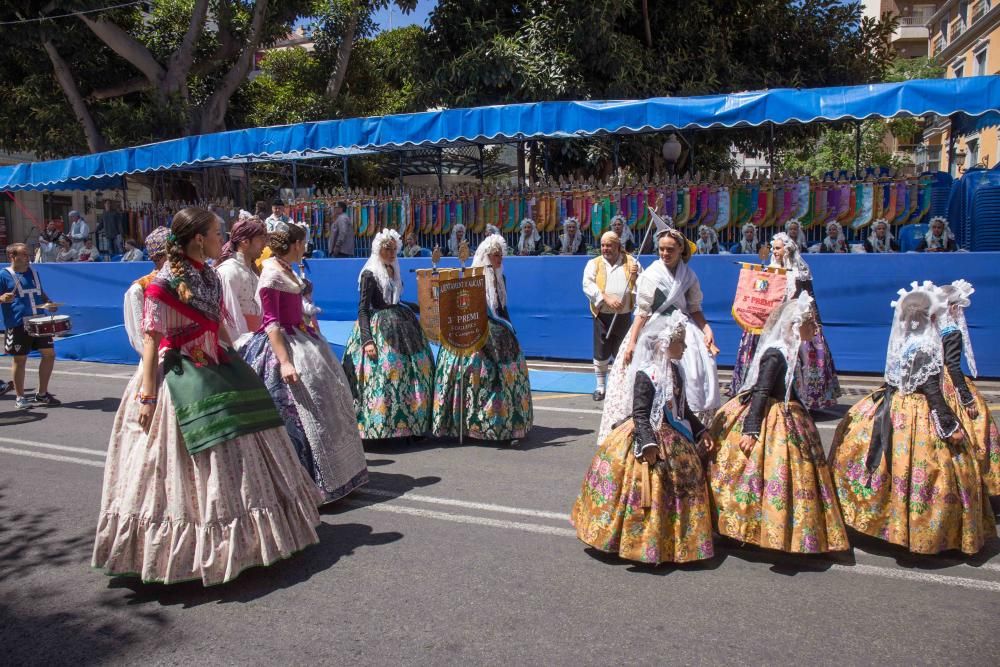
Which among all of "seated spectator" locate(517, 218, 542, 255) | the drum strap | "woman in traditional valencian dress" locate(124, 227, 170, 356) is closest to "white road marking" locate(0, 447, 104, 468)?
"woman in traditional valencian dress" locate(124, 227, 170, 356)

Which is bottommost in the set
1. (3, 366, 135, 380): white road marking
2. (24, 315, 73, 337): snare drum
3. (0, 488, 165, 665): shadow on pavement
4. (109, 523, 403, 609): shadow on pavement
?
(0, 488, 165, 665): shadow on pavement

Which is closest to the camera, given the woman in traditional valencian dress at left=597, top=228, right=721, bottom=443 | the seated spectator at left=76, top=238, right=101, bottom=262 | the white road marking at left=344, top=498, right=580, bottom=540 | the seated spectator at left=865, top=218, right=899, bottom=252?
the white road marking at left=344, top=498, right=580, bottom=540

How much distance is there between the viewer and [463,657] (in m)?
3.34

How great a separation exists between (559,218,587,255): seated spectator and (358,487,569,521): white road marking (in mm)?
7502

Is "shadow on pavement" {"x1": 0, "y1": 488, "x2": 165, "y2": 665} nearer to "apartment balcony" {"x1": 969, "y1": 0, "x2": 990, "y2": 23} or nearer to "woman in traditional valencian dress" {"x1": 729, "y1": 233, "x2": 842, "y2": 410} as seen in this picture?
"woman in traditional valencian dress" {"x1": 729, "y1": 233, "x2": 842, "y2": 410}

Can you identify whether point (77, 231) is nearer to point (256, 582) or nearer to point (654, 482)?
point (256, 582)

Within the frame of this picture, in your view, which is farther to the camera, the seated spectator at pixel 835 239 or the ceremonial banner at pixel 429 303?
the seated spectator at pixel 835 239

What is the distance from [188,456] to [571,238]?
936 cm

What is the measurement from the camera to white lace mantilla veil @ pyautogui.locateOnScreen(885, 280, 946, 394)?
168 inches

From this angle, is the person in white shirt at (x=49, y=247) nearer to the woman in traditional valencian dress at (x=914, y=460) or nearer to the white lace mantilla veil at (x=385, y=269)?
the white lace mantilla veil at (x=385, y=269)

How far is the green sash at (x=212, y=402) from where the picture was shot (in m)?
3.85

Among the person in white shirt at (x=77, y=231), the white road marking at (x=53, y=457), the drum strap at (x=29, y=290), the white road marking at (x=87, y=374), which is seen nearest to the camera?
the white road marking at (x=53, y=457)

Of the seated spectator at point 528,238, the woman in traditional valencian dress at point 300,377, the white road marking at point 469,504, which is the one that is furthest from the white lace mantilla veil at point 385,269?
the seated spectator at point 528,238

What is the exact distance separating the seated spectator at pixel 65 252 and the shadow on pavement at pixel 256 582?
17.0 metres
